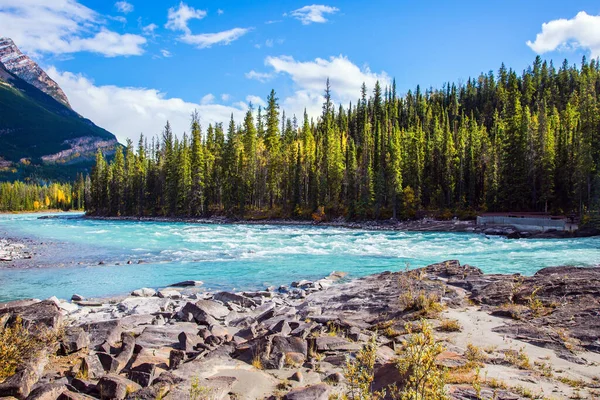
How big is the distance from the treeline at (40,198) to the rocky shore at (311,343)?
147 metres

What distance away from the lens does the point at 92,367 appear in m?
7.96

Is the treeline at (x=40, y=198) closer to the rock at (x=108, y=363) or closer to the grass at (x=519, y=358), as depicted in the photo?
the rock at (x=108, y=363)

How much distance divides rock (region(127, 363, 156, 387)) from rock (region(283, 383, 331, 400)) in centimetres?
264

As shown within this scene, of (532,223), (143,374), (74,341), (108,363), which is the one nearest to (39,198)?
(532,223)

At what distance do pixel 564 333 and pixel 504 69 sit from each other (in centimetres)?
16371

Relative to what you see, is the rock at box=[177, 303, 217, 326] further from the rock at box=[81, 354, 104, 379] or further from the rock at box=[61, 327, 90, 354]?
the rock at box=[81, 354, 104, 379]

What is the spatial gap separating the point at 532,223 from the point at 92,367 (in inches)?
1996

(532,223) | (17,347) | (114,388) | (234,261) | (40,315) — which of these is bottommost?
(234,261)

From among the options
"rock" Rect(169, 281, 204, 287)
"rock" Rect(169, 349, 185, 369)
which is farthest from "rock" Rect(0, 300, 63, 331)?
"rock" Rect(169, 281, 204, 287)

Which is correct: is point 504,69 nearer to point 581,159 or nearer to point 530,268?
point 581,159

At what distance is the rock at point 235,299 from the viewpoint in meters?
14.9

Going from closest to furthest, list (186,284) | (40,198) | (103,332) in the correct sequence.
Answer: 1. (103,332)
2. (186,284)
3. (40,198)

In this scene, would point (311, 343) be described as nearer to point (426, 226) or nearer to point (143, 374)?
point (143, 374)

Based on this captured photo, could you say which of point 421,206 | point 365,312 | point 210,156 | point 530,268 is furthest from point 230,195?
point 365,312
